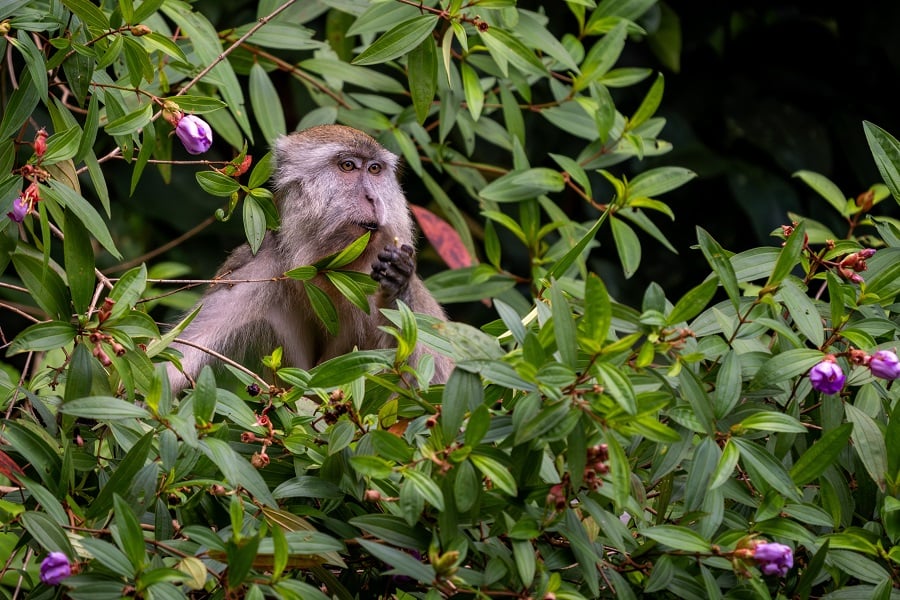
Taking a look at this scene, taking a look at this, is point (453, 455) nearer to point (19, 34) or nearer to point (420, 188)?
point (19, 34)

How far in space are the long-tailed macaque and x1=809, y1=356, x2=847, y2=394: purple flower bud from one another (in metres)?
2.09

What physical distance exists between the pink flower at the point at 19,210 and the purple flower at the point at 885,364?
6.09 ft

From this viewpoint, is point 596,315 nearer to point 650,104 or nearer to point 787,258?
point 787,258

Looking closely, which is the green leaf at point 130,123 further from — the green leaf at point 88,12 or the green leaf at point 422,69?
the green leaf at point 422,69

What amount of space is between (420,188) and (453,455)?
4437mm

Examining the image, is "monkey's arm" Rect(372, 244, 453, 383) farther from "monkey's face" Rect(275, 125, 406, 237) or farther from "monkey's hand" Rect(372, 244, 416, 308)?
"monkey's face" Rect(275, 125, 406, 237)

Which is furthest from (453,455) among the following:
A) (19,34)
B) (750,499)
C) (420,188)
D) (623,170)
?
(623,170)

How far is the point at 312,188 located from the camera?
4363 mm

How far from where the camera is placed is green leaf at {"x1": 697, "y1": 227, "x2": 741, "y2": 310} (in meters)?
2.27

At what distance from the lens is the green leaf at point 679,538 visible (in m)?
2.13

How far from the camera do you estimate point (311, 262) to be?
13.6 feet

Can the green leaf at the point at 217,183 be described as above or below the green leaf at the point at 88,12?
below

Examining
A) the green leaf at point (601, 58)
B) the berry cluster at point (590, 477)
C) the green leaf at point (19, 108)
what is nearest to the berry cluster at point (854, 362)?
the berry cluster at point (590, 477)

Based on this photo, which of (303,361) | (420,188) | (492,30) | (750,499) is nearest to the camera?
(750,499)
